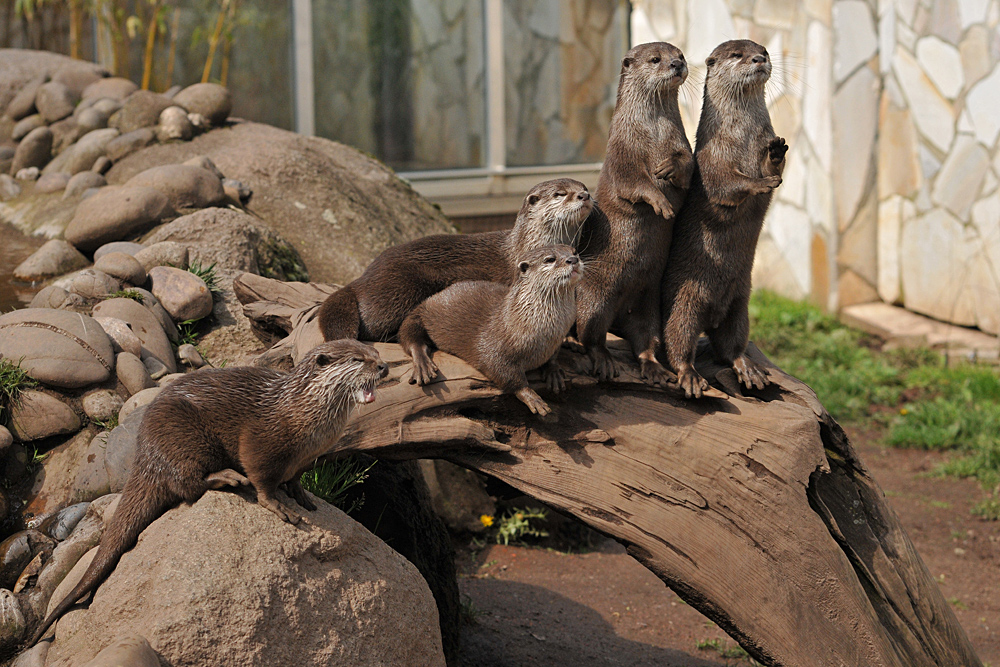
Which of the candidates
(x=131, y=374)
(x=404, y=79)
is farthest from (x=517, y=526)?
(x=404, y=79)

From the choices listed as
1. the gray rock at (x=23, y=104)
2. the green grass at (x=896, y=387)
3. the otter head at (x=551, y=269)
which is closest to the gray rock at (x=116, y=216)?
the gray rock at (x=23, y=104)

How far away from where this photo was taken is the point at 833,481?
3.00m

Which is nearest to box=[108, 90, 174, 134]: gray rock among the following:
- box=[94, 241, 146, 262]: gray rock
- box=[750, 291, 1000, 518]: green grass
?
box=[94, 241, 146, 262]: gray rock

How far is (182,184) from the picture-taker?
479 centimetres

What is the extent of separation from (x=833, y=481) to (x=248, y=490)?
1.89 meters

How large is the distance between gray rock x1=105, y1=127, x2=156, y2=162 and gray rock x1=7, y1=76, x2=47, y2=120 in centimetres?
106

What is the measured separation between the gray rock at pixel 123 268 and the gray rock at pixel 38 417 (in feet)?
2.74

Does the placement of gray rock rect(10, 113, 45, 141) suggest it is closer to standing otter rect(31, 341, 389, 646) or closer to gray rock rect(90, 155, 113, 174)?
gray rock rect(90, 155, 113, 174)

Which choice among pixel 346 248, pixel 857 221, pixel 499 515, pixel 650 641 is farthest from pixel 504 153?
pixel 650 641

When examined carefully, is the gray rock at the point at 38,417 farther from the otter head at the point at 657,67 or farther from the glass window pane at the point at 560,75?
the glass window pane at the point at 560,75

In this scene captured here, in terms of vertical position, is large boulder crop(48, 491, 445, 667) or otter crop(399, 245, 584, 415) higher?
otter crop(399, 245, 584, 415)

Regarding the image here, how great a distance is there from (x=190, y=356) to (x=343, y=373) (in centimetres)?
177

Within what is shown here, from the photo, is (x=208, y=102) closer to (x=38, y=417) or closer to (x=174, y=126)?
(x=174, y=126)

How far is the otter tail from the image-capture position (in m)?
2.27
